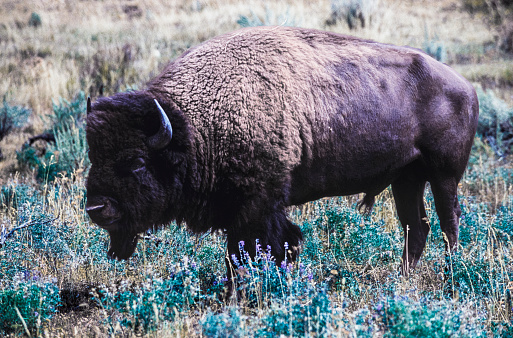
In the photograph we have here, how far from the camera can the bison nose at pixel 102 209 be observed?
11.8ft

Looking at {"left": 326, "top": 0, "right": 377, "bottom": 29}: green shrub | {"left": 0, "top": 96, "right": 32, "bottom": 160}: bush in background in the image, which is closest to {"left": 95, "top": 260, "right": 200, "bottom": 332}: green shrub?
{"left": 0, "top": 96, "right": 32, "bottom": 160}: bush in background

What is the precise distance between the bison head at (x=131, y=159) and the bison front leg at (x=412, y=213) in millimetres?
2062

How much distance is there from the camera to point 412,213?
15.6ft

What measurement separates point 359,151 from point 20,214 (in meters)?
2.93

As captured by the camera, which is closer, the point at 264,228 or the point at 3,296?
the point at 3,296

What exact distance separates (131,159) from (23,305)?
3.73ft

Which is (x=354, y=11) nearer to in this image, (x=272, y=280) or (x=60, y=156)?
(x=60, y=156)

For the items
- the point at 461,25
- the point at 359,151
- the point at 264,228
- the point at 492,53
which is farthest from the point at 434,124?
the point at 461,25

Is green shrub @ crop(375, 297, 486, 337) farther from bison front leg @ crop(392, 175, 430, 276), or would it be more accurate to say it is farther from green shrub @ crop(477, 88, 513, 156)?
green shrub @ crop(477, 88, 513, 156)

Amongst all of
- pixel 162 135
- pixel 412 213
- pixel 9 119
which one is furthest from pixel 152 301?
pixel 9 119

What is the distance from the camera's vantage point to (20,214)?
15.5ft

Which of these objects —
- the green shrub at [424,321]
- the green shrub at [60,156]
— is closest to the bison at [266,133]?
the green shrub at [424,321]

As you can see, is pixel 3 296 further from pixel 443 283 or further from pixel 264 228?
pixel 443 283

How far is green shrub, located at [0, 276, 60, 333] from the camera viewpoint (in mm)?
3404
